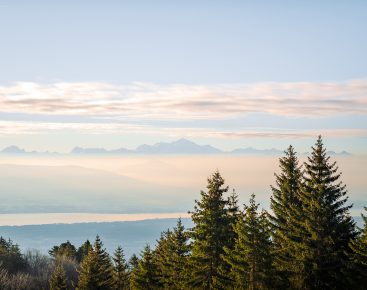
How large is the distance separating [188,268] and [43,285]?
1559 inches

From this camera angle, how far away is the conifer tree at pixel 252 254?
4059 cm

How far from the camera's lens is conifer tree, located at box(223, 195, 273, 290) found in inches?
1598

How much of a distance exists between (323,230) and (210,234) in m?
8.52

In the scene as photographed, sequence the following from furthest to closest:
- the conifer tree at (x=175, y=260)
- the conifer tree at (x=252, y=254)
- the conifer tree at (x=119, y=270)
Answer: the conifer tree at (x=119, y=270)
the conifer tree at (x=175, y=260)
the conifer tree at (x=252, y=254)

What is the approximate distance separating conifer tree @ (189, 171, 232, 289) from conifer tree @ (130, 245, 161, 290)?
45.9 ft

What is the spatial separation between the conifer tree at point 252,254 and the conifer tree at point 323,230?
13.4 ft

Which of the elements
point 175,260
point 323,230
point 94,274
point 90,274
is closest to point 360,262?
point 323,230

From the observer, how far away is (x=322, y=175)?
4628 cm

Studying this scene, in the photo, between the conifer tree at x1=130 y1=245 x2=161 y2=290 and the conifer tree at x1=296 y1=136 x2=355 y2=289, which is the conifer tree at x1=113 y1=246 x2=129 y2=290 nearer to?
the conifer tree at x1=130 y1=245 x2=161 y2=290

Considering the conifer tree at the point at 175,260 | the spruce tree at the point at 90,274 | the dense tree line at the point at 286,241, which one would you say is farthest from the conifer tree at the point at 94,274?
the dense tree line at the point at 286,241

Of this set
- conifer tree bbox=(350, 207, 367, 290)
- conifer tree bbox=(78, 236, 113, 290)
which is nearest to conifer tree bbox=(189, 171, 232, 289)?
conifer tree bbox=(350, 207, 367, 290)

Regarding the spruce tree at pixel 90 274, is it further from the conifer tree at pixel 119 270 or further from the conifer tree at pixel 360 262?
the conifer tree at pixel 360 262

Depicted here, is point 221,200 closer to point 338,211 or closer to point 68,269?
point 338,211

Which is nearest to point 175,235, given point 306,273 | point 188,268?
point 188,268
